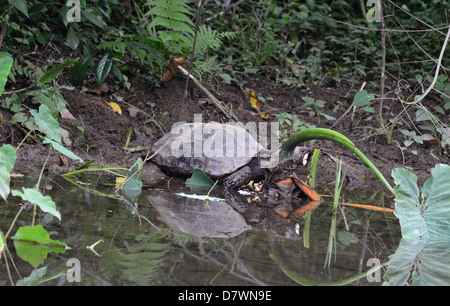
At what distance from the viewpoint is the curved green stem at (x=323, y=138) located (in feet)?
8.98

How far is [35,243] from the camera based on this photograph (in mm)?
1867

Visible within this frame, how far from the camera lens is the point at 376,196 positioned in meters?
3.73

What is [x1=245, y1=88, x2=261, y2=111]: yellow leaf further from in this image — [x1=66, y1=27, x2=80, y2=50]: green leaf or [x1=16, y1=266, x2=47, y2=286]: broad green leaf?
[x1=16, y1=266, x2=47, y2=286]: broad green leaf

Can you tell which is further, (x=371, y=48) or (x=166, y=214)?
(x=371, y=48)

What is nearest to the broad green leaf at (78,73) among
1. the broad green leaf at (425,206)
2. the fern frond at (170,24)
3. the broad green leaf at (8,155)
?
the fern frond at (170,24)

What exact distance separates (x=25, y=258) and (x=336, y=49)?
6.16 metres

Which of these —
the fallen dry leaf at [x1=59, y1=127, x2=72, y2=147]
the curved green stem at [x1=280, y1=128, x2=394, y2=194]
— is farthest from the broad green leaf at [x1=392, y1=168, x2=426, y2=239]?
the fallen dry leaf at [x1=59, y1=127, x2=72, y2=147]

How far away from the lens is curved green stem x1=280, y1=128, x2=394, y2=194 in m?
2.74

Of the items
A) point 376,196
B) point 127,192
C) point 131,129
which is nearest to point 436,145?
point 376,196

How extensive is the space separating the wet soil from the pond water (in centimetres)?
104

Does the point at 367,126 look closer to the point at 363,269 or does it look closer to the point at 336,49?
the point at 336,49

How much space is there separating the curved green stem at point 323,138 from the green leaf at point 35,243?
1701mm

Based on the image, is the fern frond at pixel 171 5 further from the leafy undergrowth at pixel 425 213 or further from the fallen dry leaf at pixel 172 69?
the leafy undergrowth at pixel 425 213

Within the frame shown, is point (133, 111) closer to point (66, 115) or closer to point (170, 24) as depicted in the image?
point (66, 115)
